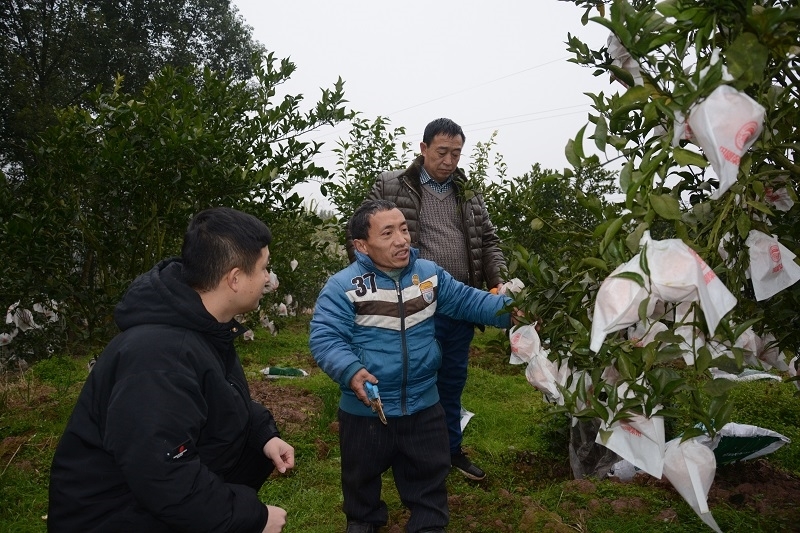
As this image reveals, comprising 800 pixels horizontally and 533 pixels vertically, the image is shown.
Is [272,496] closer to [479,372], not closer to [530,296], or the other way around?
[530,296]

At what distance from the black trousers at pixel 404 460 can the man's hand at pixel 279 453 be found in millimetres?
620

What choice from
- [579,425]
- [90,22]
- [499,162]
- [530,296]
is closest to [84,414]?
[530,296]

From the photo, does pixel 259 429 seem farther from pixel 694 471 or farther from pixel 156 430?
pixel 694 471

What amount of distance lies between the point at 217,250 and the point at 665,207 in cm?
124

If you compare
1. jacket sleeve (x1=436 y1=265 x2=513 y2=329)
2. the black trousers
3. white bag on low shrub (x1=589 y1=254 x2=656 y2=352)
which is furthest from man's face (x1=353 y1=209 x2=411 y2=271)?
white bag on low shrub (x1=589 y1=254 x2=656 y2=352)

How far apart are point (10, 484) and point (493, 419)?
3.14 metres

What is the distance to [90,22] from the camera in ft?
55.3

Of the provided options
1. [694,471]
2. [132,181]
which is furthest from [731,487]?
[132,181]

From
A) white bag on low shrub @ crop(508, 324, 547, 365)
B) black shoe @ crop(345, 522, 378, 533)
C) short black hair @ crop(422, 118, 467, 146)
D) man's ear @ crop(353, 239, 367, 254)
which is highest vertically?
short black hair @ crop(422, 118, 467, 146)

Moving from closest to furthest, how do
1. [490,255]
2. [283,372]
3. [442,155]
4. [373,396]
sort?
[373,396]
[442,155]
[490,255]
[283,372]

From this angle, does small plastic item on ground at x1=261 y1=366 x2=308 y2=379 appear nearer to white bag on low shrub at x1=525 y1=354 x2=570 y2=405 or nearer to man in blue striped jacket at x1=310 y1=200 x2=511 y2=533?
man in blue striped jacket at x1=310 y1=200 x2=511 y2=533

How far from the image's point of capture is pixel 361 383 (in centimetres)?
250

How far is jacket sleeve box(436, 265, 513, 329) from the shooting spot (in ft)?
9.73

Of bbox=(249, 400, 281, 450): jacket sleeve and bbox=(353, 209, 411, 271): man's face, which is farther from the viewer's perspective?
bbox=(353, 209, 411, 271): man's face
